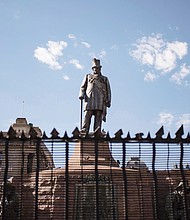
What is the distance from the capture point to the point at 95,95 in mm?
12008

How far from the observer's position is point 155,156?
5.61 meters

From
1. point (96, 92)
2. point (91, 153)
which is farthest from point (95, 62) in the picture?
point (91, 153)

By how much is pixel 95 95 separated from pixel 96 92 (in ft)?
0.38

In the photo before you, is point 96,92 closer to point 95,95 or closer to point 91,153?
point 95,95

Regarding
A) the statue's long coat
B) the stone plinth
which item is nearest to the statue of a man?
the statue's long coat

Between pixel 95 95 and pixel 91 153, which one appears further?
pixel 95 95

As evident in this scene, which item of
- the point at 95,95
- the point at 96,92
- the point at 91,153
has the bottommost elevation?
the point at 91,153

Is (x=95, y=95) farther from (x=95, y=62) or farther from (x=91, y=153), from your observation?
(x=91, y=153)

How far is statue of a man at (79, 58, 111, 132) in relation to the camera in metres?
11.9

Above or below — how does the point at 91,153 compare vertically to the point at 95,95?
below

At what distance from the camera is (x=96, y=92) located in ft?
39.5

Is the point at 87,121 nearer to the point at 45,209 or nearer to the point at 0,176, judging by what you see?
the point at 45,209

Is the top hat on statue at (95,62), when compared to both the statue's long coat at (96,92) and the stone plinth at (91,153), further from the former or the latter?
the stone plinth at (91,153)

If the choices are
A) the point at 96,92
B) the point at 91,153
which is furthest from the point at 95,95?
the point at 91,153
